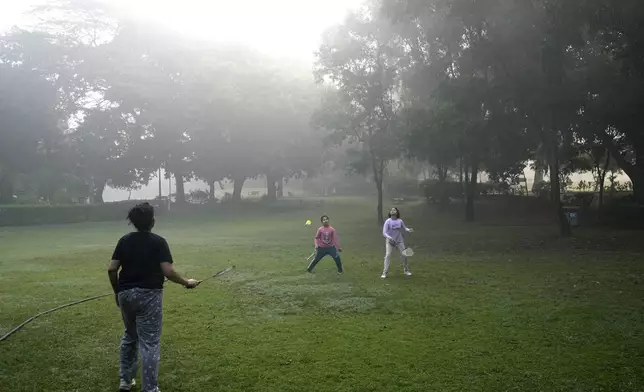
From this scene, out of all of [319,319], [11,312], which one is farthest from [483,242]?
[11,312]

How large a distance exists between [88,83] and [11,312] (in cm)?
3379

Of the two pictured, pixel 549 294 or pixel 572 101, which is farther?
pixel 572 101

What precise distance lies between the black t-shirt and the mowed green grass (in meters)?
1.33

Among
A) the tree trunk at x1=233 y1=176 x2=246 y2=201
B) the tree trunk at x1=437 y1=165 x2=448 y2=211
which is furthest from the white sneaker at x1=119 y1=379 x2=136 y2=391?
the tree trunk at x1=233 y1=176 x2=246 y2=201

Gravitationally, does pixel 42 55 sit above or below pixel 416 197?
above

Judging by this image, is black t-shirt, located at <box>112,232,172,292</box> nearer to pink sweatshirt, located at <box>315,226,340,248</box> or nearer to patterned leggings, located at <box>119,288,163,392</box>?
patterned leggings, located at <box>119,288,163,392</box>

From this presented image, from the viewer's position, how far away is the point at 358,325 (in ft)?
25.3

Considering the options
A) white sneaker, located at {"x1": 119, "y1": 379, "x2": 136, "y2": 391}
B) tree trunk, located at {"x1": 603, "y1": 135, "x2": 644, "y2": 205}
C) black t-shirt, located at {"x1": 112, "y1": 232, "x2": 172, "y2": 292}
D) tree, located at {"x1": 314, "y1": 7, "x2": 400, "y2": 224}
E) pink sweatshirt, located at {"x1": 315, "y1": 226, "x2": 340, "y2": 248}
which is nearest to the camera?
black t-shirt, located at {"x1": 112, "y1": 232, "x2": 172, "y2": 292}

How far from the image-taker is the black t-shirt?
15.9ft

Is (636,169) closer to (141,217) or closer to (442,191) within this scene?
(442,191)

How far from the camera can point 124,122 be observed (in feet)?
127

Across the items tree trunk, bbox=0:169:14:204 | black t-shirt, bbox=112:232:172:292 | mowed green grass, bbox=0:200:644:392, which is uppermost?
tree trunk, bbox=0:169:14:204

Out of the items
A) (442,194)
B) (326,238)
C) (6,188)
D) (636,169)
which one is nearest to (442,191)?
(442,194)

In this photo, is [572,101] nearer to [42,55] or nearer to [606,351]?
[606,351]
